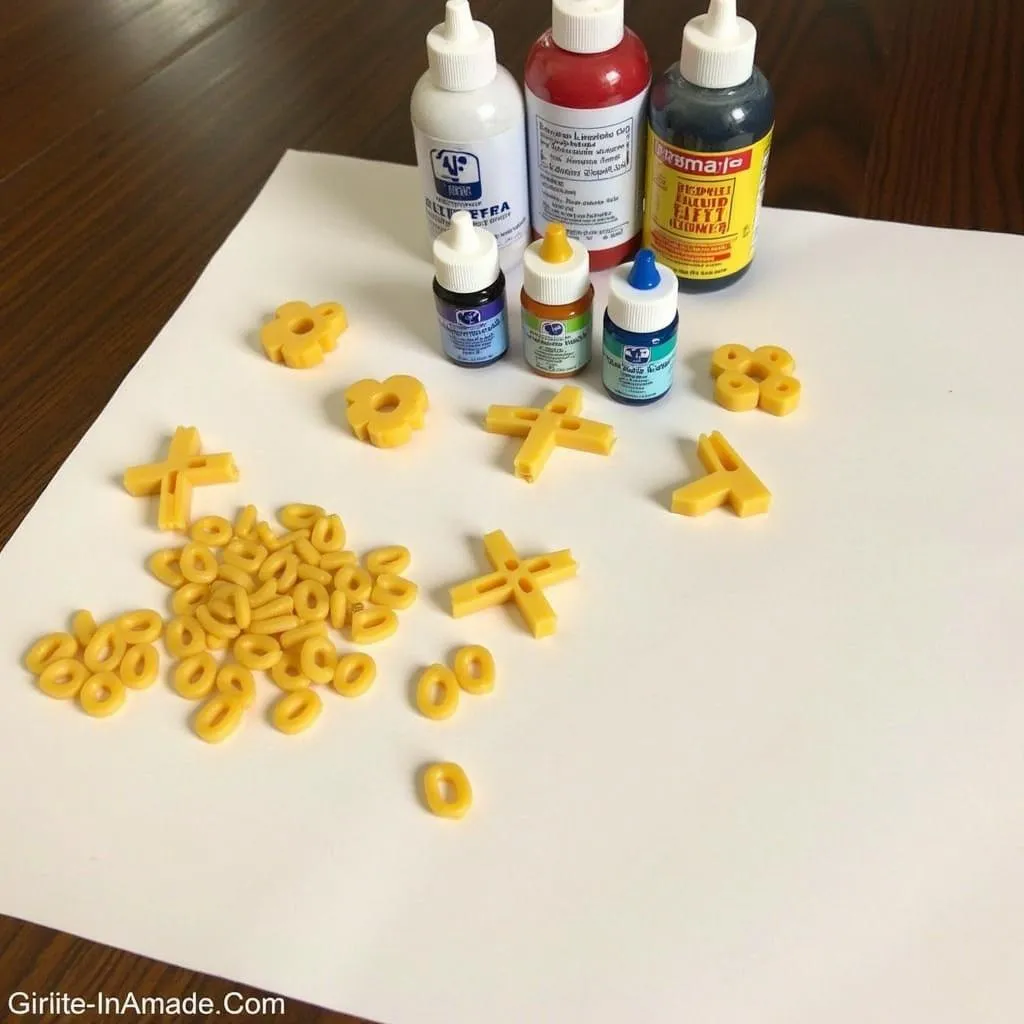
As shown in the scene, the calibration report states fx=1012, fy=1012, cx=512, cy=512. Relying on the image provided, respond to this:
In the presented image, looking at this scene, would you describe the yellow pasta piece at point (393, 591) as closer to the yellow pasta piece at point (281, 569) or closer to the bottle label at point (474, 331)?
the yellow pasta piece at point (281, 569)

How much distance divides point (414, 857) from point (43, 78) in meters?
0.91

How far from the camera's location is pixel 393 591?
0.66 meters

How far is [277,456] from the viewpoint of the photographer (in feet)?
2.46

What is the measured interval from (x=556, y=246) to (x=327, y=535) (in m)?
0.26

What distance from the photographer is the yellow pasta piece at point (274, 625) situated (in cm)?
64

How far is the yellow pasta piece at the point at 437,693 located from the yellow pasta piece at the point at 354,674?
0.03m

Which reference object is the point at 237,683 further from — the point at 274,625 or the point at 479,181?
the point at 479,181

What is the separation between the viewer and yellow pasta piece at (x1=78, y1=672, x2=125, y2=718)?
0.62 m

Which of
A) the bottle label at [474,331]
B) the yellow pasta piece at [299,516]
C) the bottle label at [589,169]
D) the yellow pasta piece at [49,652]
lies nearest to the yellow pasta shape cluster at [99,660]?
the yellow pasta piece at [49,652]

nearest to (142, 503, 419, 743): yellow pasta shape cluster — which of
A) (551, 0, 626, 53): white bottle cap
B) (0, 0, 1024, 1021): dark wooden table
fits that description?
(0, 0, 1024, 1021): dark wooden table

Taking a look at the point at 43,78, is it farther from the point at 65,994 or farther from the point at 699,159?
the point at 65,994

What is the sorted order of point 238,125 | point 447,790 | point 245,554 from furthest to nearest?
1. point 238,125
2. point 245,554
3. point 447,790

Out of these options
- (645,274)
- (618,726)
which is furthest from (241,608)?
(645,274)

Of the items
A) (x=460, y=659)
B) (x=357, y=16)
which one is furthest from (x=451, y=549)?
(x=357, y=16)
